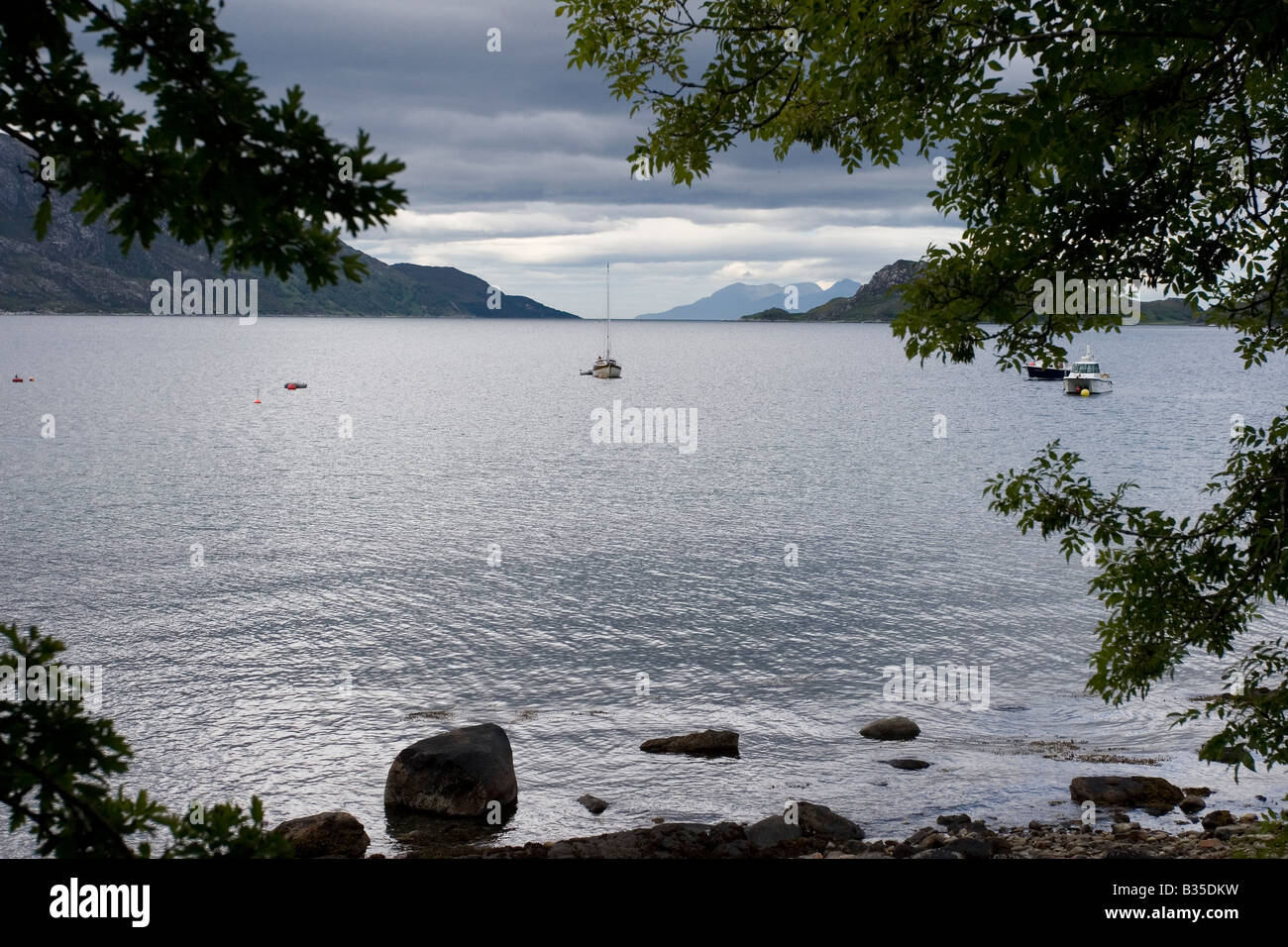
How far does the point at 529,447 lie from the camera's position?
93750 mm

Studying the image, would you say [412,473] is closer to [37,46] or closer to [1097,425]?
[37,46]

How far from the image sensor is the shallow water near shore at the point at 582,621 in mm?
26062

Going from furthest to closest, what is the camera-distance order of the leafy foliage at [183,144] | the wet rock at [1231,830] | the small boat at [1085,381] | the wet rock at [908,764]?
1. the small boat at [1085,381]
2. the wet rock at [908,764]
3. the wet rock at [1231,830]
4. the leafy foliage at [183,144]

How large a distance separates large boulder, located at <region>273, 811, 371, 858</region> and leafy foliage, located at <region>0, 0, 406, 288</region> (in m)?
17.9

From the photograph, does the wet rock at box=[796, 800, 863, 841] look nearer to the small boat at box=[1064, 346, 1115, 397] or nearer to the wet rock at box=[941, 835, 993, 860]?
the wet rock at box=[941, 835, 993, 860]

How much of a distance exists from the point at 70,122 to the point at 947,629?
36.9 m

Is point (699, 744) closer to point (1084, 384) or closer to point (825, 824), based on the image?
point (825, 824)

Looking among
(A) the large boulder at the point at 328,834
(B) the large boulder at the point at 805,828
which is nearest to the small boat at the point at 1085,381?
(B) the large boulder at the point at 805,828

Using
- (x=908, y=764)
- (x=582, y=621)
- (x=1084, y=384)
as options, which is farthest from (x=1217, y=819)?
(x=1084, y=384)

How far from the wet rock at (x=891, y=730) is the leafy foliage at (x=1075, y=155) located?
15451mm

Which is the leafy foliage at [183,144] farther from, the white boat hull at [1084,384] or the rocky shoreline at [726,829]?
the white boat hull at [1084,384]

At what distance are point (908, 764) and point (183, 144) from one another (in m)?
25.7
